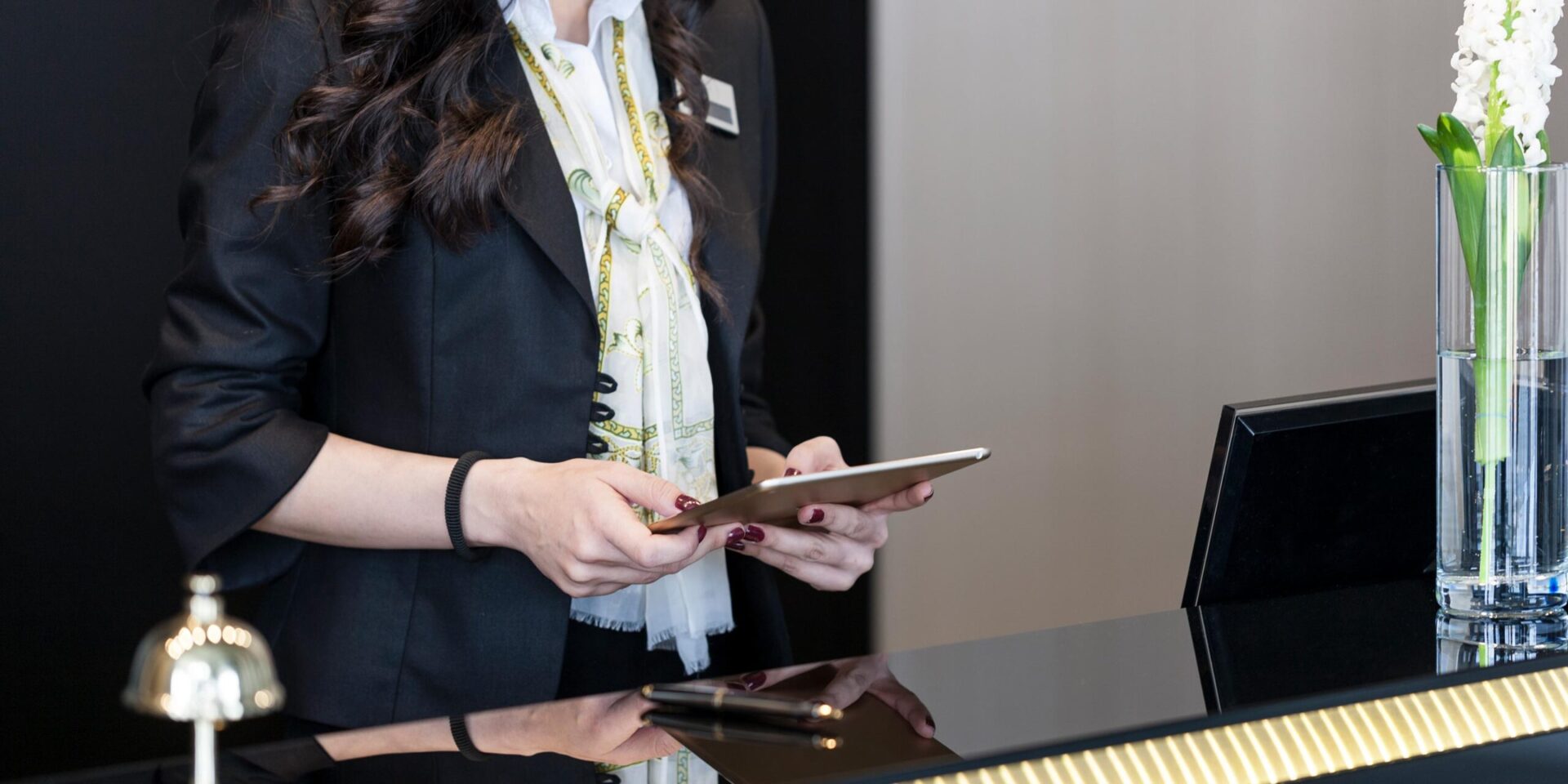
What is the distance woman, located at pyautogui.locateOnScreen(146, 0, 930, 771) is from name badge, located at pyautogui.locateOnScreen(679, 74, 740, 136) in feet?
0.57

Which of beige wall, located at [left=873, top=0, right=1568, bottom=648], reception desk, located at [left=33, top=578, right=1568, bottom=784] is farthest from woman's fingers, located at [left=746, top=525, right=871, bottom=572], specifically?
beige wall, located at [left=873, top=0, right=1568, bottom=648]

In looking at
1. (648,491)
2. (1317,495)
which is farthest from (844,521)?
(1317,495)

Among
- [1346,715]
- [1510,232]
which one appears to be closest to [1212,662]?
[1346,715]

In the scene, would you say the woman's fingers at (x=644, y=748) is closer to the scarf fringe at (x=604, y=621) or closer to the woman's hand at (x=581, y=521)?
the woman's hand at (x=581, y=521)

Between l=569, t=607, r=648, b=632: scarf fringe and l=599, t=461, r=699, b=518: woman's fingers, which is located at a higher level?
l=599, t=461, r=699, b=518: woman's fingers

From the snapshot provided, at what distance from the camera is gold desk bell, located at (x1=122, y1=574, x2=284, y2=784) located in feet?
2.15

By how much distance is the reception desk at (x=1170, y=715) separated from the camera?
2.81 feet

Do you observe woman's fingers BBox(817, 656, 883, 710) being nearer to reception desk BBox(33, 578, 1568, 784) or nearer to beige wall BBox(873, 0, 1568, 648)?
reception desk BBox(33, 578, 1568, 784)

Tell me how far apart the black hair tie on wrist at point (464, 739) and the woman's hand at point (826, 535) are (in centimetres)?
54

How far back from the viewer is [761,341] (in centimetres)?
208

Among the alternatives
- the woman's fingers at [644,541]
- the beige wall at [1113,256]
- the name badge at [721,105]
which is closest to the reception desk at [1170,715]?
the woman's fingers at [644,541]

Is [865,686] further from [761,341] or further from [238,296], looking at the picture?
[761,341]

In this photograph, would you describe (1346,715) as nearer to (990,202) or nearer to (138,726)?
(990,202)

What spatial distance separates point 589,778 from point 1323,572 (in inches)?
29.1
